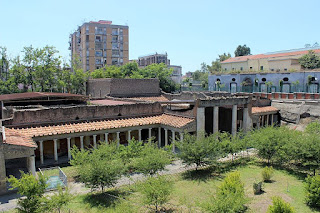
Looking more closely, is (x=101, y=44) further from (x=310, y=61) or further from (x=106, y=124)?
(x=106, y=124)

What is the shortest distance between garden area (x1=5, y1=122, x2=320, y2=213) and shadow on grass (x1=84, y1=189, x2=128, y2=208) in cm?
6

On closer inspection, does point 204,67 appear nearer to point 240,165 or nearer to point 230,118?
point 230,118

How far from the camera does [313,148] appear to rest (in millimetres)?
21547

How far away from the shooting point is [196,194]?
60.4 ft

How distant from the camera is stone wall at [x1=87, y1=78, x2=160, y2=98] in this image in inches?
1715

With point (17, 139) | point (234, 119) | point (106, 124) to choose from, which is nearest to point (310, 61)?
point (234, 119)

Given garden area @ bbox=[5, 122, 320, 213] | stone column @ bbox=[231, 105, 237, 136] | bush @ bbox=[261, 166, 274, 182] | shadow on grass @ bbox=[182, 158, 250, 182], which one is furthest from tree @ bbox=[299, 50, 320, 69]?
bush @ bbox=[261, 166, 274, 182]

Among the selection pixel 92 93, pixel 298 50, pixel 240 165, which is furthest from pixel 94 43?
pixel 240 165

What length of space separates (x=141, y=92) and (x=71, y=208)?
3089 cm

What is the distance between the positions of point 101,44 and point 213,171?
225 ft

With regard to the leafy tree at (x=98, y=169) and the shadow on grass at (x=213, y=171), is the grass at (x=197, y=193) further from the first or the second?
the leafy tree at (x=98, y=169)

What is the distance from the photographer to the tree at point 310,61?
52.3m

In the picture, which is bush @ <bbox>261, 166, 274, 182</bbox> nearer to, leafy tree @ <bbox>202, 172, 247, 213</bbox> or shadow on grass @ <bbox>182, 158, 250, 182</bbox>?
shadow on grass @ <bbox>182, 158, 250, 182</bbox>

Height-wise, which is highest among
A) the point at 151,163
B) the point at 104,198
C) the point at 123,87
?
the point at 123,87
